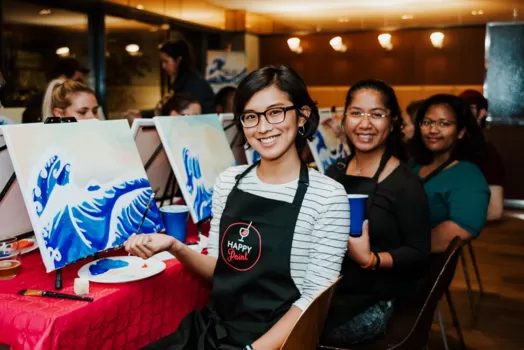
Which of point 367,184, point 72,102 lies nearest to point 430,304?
point 367,184

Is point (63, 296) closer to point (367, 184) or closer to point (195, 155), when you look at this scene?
point (195, 155)

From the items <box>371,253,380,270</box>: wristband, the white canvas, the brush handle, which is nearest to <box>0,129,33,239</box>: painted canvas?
the white canvas

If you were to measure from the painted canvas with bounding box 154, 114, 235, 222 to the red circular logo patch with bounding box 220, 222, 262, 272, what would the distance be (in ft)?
1.87

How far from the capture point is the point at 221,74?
8750mm

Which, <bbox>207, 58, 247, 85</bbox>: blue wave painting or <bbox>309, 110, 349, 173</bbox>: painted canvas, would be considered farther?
<bbox>207, 58, 247, 85</bbox>: blue wave painting

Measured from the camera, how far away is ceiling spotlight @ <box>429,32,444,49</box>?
9039 mm

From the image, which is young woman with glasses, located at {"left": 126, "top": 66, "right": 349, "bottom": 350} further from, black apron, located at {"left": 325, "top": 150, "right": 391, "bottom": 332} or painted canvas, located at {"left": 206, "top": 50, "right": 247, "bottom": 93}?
painted canvas, located at {"left": 206, "top": 50, "right": 247, "bottom": 93}

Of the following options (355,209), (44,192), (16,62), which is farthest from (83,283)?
(16,62)

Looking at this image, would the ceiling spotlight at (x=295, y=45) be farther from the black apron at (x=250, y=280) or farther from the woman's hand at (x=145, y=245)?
the woman's hand at (x=145, y=245)

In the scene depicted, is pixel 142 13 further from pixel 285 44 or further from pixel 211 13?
pixel 285 44

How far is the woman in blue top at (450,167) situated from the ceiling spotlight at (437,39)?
6759 mm

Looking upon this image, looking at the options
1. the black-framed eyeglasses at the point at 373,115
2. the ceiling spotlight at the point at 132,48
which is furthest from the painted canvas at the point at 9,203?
the ceiling spotlight at the point at 132,48

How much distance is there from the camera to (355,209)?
174cm

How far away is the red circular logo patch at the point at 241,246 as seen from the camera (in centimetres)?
160
